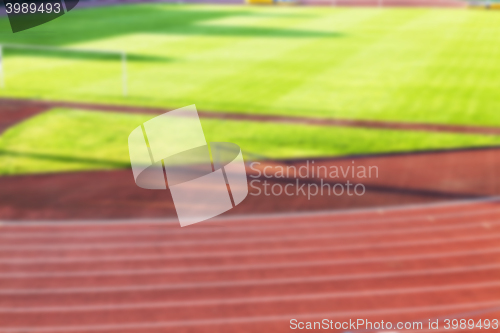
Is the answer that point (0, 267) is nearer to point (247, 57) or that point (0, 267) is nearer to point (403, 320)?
point (403, 320)

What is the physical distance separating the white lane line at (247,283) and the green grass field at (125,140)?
3970mm

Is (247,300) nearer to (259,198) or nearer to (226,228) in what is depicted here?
(226,228)

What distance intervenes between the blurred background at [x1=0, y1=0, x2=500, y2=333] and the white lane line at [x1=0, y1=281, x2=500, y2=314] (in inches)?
0.9

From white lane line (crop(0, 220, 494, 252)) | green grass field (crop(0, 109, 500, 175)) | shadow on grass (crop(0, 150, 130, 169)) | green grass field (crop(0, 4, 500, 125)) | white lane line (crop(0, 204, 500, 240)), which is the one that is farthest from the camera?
green grass field (crop(0, 4, 500, 125))

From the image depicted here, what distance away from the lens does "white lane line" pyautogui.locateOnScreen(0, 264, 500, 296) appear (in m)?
6.59

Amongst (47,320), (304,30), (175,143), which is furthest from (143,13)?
(47,320)

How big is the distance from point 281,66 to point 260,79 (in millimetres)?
2017

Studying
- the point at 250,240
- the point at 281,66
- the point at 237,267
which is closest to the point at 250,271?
the point at 237,267

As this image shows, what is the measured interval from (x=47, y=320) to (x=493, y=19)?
30.1 meters

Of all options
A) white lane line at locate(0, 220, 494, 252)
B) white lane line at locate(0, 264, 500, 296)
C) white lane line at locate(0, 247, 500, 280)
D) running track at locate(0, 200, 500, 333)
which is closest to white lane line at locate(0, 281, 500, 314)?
running track at locate(0, 200, 500, 333)

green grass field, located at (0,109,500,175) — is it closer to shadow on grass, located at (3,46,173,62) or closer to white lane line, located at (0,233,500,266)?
white lane line, located at (0,233,500,266)

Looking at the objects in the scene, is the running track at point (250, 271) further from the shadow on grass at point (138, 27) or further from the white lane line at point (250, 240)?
the shadow on grass at point (138, 27)

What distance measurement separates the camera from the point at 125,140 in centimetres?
1191

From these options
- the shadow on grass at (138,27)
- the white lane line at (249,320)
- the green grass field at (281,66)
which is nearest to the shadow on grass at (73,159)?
the green grass field at (281,66)
